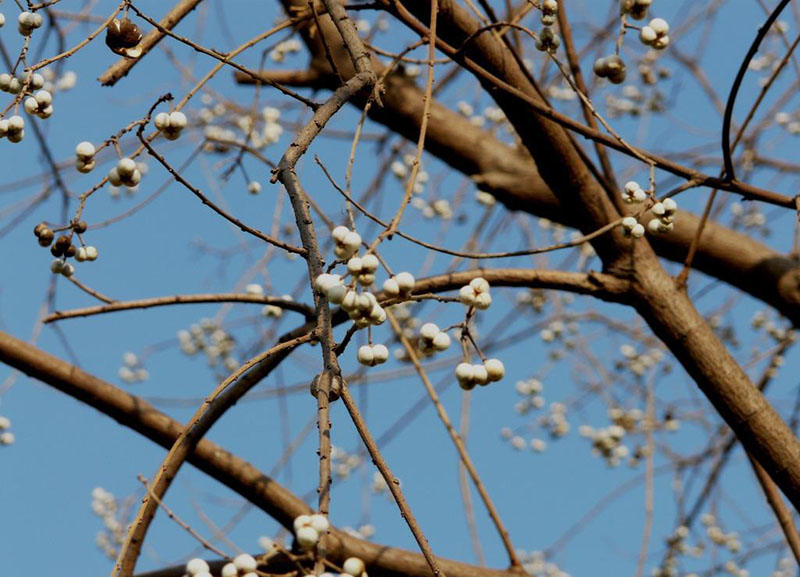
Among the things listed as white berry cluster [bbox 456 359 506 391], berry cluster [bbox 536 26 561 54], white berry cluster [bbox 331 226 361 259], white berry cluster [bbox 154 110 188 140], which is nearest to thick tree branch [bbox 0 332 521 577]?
white berry cluster [bbox 154 110 188 140]

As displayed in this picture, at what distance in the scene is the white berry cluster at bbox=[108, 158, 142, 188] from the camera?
57.6 inches

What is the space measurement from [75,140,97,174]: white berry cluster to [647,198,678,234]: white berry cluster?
3.32 ft

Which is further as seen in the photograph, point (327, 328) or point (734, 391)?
point (734, 391)

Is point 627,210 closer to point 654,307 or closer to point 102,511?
point 654,307

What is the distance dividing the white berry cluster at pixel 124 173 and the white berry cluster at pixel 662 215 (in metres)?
0.93

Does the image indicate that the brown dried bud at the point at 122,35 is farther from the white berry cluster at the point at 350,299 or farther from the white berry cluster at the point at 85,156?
the white berry cluster at the point at 350,299

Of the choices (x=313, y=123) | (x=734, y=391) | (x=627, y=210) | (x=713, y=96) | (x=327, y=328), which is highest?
(x=713, y=96)

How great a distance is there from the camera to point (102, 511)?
5250mm

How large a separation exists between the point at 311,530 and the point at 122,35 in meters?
0.98

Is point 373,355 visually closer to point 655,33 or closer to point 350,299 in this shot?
point 350,299

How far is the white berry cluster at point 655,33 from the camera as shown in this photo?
1.84 metres

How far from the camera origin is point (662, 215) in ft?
5.95

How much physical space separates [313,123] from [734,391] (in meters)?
1.48

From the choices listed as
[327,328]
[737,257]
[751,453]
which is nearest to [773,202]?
[751,453]
